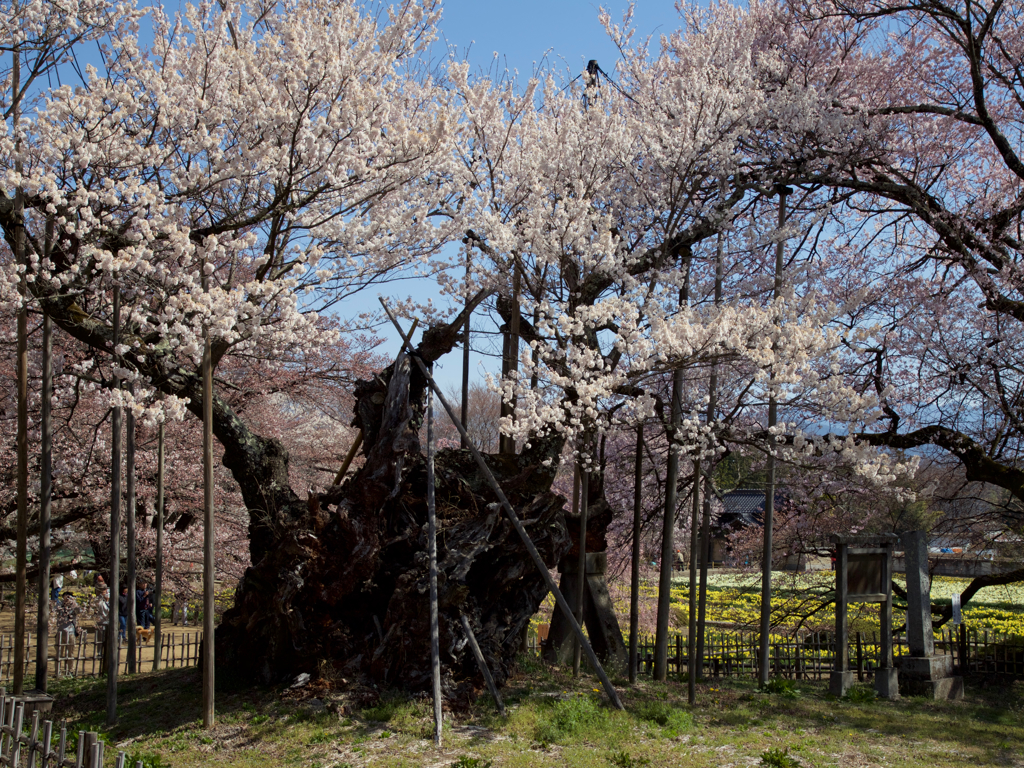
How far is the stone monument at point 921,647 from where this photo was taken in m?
10.6

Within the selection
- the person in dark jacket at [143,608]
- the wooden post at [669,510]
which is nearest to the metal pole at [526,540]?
the wooden post at [669,510]

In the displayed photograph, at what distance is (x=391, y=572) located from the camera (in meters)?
8.39

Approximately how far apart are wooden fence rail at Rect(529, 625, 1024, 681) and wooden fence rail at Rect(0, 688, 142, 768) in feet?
27.0

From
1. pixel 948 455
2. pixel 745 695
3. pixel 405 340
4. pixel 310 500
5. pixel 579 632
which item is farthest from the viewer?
pixel 948 455

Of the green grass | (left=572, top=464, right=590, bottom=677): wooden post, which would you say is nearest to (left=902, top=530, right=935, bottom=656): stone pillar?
the green grass

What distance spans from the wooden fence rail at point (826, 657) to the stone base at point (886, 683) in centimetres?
104

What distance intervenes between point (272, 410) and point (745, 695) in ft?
31.4

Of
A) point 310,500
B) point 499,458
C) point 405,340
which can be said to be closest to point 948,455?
point 499,458

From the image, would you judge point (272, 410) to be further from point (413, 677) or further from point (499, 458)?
point (413, 677)

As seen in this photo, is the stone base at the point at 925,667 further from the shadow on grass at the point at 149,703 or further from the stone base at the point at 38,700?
the stone base at the point at 38,700

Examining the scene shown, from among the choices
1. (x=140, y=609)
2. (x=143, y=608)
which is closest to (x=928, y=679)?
(x=143, y=608)

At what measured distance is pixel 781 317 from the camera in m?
8.62

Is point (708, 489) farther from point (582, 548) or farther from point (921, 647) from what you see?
point (921, 647)

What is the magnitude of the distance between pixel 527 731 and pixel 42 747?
4.01 m
